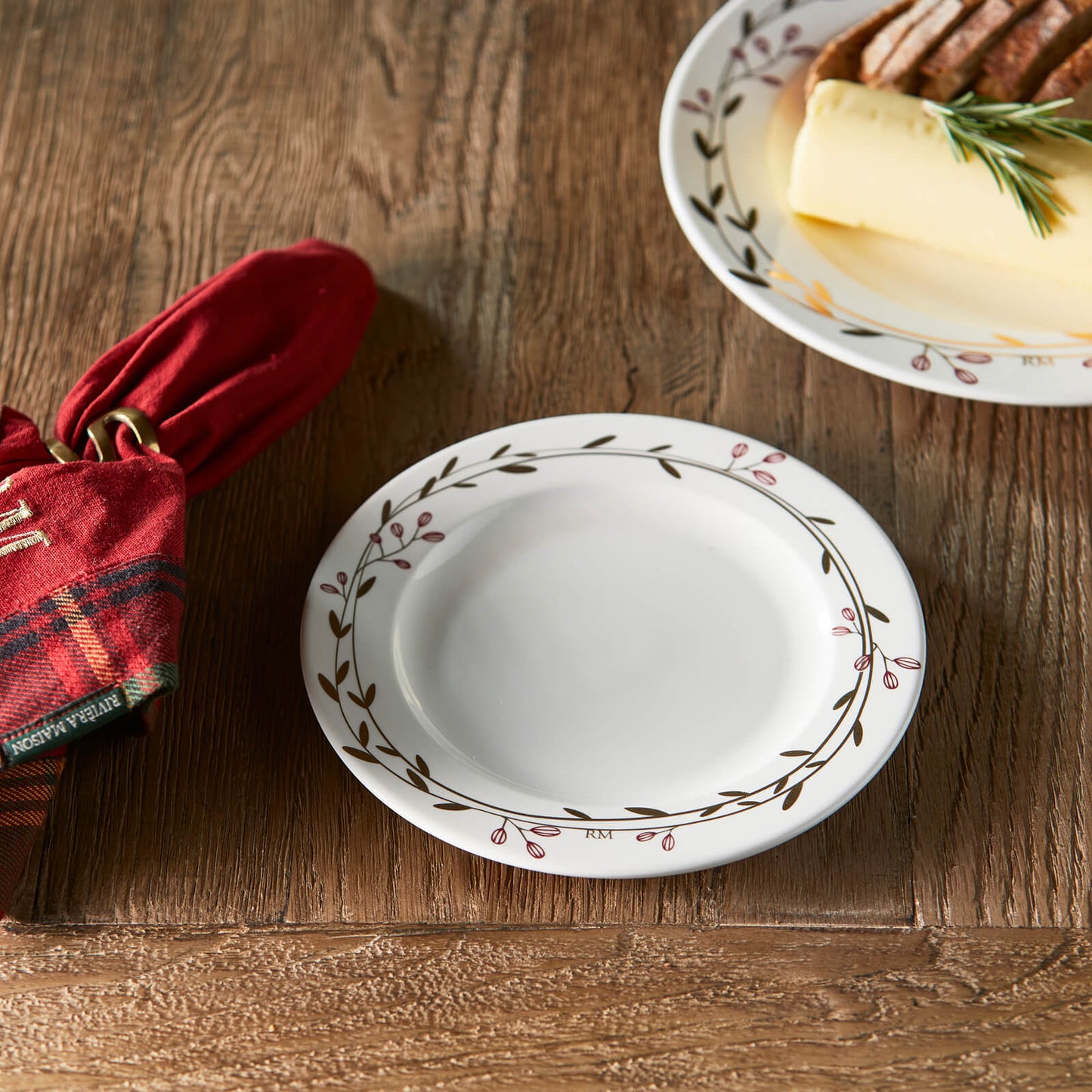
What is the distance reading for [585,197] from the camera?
92cm

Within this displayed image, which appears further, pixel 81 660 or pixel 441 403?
pixel 441 403

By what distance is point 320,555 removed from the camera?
2.37 feet

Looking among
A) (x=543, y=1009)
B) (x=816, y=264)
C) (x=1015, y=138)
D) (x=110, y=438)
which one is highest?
(x=1015, y=138)

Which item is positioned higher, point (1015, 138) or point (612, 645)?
point (1015, 138)

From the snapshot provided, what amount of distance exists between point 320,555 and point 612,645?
0.21 m

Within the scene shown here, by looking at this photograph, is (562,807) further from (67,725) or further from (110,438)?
(110,438)

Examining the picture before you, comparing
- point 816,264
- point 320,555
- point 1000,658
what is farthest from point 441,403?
point 1000,658

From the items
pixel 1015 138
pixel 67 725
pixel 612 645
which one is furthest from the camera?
pixel 1015 138

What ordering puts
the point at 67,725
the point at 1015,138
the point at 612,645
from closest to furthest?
the point at 67,725
the point at 612,645
the point at 1015,138

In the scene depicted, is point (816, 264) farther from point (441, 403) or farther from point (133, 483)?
point (133, 483)

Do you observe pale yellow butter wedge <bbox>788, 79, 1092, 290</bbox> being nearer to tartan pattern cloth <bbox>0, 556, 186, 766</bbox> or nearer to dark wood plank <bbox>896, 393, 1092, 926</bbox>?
dark wood plank <bbox>896, 393, 1092, 926</bbox>

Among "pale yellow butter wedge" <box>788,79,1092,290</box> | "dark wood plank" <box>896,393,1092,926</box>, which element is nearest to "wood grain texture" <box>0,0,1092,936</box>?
"dark wood plank" <box>896,393,1092,926</box>

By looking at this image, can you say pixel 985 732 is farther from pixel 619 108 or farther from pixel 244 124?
pixel 244 124

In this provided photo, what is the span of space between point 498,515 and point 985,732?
33cm
